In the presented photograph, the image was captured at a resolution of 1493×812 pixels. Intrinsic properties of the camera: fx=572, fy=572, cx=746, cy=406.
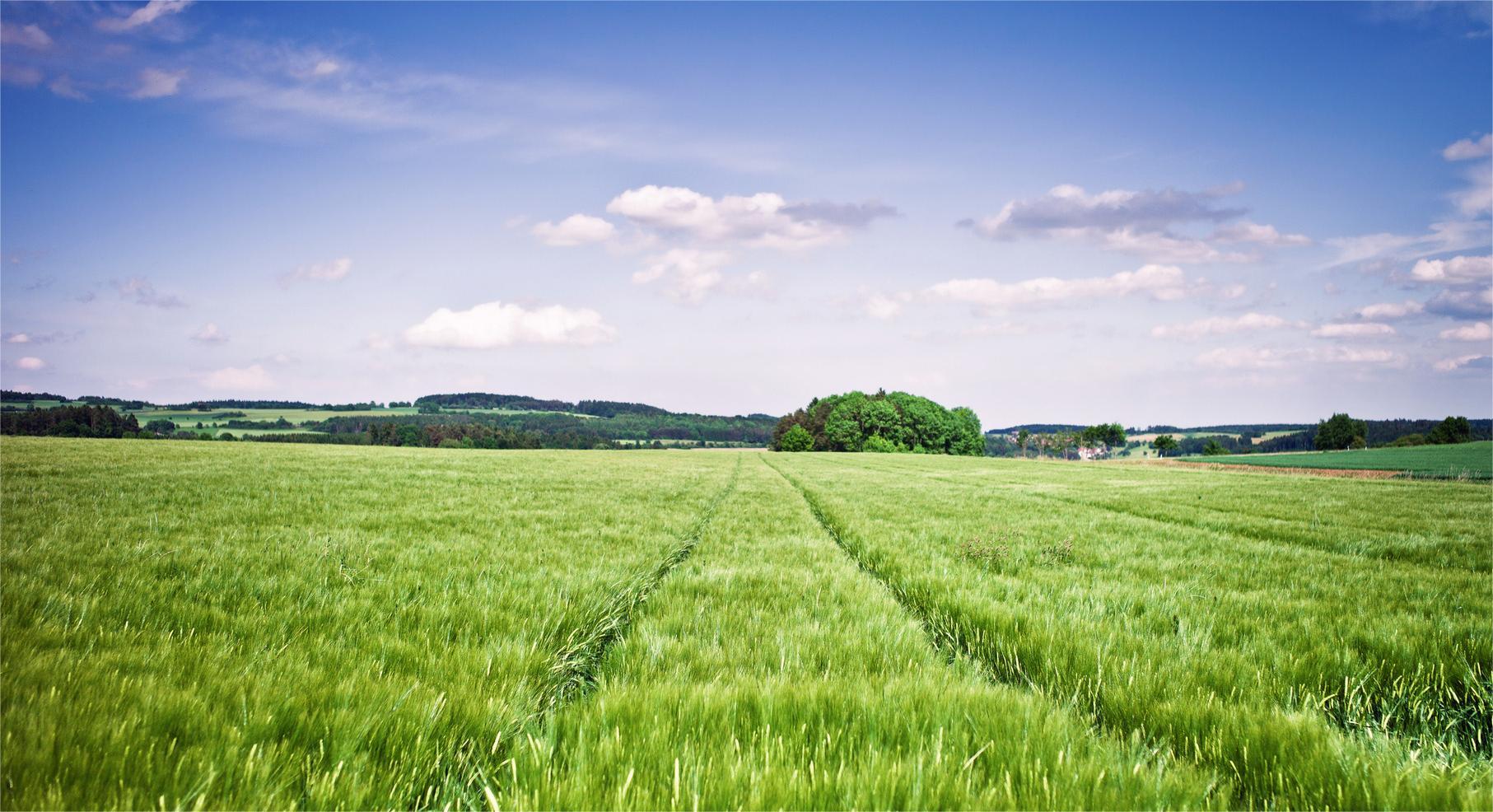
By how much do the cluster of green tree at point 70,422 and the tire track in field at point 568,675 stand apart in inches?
3486

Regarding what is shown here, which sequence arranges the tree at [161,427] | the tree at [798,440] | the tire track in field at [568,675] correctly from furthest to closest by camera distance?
Result: the tree at [798,440], the tree at [161,427], the tire track in field at [568,675]

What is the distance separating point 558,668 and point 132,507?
10.7 metres

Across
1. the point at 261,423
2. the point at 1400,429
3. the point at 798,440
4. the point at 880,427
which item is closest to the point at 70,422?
the point at 261,423

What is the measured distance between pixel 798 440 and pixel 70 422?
11337 centimetres

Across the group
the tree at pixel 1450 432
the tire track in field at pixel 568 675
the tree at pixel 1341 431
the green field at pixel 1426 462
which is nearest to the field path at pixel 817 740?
the tire track in field at pixel 568 675

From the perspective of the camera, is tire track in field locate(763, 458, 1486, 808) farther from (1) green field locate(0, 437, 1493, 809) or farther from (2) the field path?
(2) the field path

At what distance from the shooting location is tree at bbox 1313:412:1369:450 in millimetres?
139750

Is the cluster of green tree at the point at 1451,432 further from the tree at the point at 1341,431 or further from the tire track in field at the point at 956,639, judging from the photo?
the tire track in field at the point at 956,639

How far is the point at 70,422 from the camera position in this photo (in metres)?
64.6

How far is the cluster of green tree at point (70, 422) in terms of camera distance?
63.5 m

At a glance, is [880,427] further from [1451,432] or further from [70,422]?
[70,422]

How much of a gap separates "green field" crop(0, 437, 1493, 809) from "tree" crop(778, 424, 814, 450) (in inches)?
4928

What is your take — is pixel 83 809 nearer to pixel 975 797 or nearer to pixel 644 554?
pixel 975 797

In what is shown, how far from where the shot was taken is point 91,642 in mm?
3125
